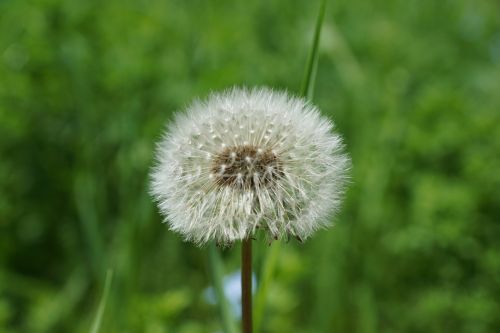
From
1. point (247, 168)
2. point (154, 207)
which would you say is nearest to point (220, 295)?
point (247, 168)

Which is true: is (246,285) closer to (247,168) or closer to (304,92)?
(247,168)

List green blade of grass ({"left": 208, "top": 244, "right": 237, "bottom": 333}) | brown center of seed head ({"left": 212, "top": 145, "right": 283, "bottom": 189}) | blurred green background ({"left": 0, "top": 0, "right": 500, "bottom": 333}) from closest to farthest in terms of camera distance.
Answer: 1. brown center of seed head ({"left": 212, "top": 145, "right": 283, "bottom": 189})
2. green blade of grass ({"left": 208, "top": 244, "right": 237, "bottom": 333})
3. blurred green background ({"left": 0, "top": 0, "right": 500, "bottom": 333})

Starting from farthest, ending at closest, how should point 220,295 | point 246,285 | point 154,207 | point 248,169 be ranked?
1. point 154,207
2. point 220,295
3. point 248,169
4. point 246,285

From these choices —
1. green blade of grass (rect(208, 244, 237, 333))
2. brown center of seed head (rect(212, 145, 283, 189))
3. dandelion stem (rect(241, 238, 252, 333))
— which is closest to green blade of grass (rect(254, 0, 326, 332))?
green blade of grass (rect(208, 244, 237, 333))

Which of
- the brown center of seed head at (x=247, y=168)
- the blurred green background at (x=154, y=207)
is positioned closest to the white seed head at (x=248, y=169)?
the brown center of seed head at (x=247, y=168)

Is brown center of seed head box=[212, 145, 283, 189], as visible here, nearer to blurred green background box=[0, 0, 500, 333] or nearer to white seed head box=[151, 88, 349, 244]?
white seed head box=[151, 88, 349, 244]

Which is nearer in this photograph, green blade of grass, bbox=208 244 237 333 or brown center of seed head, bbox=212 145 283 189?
brown center of seed head, bbox=212 145 283 189

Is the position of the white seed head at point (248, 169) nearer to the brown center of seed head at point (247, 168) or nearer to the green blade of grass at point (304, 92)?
the brown center of seed head at point (247, 168)
